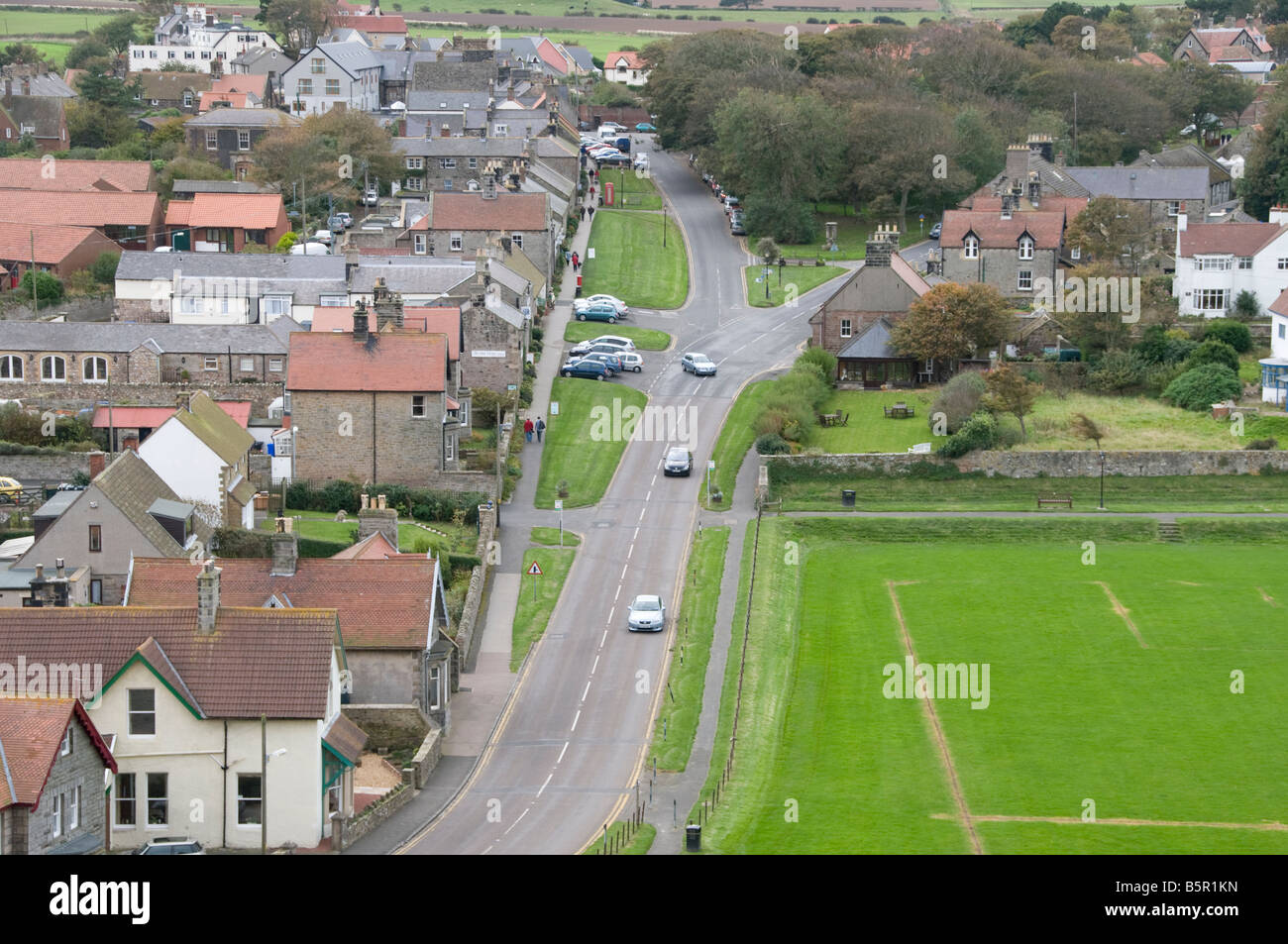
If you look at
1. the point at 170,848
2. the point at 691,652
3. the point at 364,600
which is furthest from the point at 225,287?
the point at 170,848

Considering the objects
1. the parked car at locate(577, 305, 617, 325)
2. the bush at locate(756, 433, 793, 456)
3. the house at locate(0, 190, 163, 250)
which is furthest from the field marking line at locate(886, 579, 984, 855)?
the house at locate(0, 190, 163, 250)

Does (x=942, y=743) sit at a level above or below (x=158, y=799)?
below

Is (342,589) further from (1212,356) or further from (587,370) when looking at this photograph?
(1212,356)

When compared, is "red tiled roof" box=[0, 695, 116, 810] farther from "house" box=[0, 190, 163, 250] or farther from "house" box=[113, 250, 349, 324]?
"house" box=[0, 190, 163, 250]

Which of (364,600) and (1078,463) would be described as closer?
(364,600)

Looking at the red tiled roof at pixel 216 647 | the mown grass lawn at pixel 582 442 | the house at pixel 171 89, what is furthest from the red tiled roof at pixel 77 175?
the red tiled roof at pixel 216 647

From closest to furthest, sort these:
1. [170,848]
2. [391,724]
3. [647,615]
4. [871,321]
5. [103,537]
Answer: [170,848] → [391,724] → [103,537] → [647,615] → [871,321]
